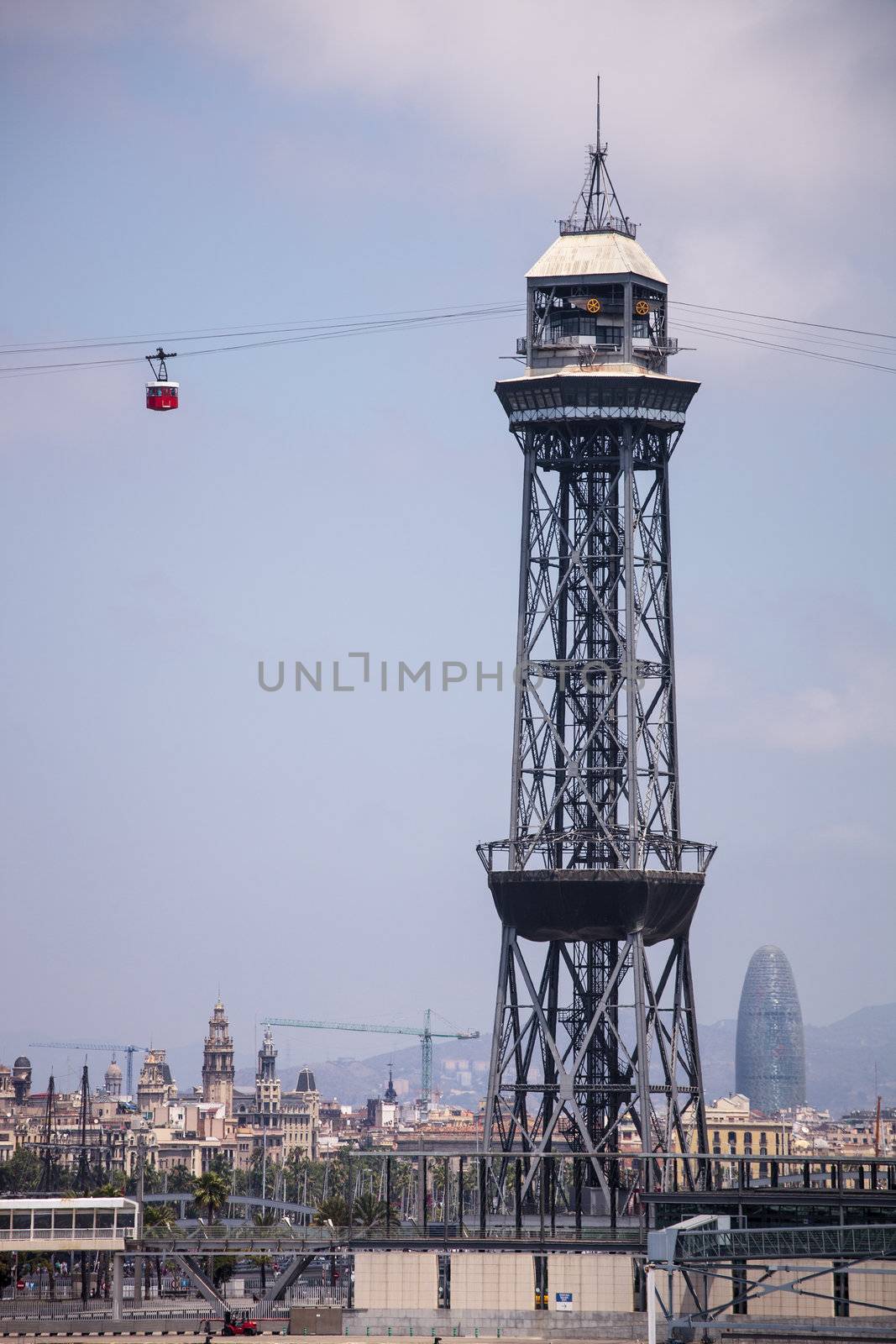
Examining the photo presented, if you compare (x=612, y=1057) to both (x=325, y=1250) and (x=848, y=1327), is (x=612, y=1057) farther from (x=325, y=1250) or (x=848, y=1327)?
(x=848, y=1327)

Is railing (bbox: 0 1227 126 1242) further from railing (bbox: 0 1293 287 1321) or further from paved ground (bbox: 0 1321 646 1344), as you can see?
paved ground (bbox: 0 1321 646 1344)

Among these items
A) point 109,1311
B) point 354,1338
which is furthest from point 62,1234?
point 354,1338

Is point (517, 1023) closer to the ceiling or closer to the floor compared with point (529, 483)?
closer to the floor

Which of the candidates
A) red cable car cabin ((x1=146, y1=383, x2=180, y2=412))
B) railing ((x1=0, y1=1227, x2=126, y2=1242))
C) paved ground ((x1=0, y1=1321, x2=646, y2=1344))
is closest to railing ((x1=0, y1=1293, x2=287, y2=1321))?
railing ((x1=0, y1=1227, x2=126, y2=1242))

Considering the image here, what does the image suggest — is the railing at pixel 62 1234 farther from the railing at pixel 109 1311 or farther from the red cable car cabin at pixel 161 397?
the red cable car cabin at pixel 161 397

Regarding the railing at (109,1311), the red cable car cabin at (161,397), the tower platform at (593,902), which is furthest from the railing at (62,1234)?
the red cable car cabin at (161,397)

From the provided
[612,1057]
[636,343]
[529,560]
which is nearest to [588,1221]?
[612,1057]

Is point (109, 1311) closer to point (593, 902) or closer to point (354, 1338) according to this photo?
point (354, 1338)
